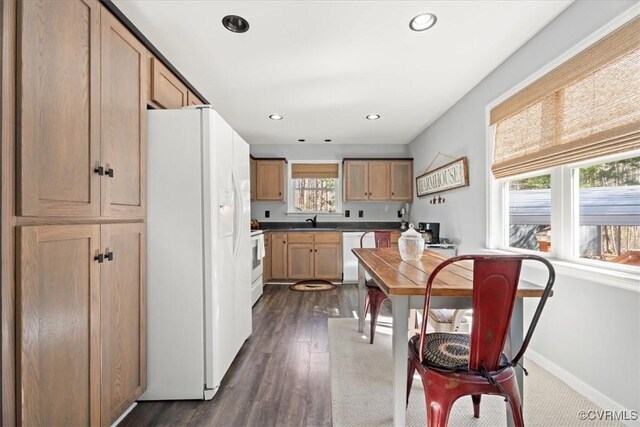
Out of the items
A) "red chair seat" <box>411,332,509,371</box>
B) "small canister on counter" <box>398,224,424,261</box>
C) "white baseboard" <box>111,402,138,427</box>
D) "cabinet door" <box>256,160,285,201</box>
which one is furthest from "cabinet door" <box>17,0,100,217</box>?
"cabinet door" <box>256,160,285,201</box>

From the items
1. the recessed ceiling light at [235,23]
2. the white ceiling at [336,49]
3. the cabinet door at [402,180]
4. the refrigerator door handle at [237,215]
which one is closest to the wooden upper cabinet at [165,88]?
the white ceiling at [336,49]

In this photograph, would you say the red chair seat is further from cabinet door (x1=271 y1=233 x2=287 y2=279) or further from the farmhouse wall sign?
cabinet door (x1=271 y1=233 x2=287 y2=279)

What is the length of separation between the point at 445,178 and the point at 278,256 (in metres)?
2.79

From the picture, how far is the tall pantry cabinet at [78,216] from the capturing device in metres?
1.05

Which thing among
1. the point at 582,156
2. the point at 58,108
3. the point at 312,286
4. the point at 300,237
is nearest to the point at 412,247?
the point at 582,156

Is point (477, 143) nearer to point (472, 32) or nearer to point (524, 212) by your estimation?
point (524, 212)

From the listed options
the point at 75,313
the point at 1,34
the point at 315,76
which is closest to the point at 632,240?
the point at 315,76

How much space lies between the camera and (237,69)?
265 cm

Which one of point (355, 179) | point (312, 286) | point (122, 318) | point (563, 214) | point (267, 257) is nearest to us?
point (122, 318)

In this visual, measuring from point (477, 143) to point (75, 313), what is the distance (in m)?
3.41

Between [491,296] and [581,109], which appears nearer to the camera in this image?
[491,296]

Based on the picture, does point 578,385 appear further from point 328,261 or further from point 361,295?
point 328,261

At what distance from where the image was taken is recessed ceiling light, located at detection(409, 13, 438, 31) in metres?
1.95

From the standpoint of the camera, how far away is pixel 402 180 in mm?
5316
